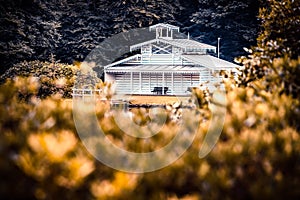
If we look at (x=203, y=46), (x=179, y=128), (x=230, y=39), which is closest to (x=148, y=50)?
(x=203, y=46)

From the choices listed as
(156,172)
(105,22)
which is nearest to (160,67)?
(105,22)

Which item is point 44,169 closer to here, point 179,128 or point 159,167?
point 159,167

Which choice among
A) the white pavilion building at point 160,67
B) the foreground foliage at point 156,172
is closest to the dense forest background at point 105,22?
the white pavilion building at point 160,67

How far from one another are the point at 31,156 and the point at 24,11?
122 ft

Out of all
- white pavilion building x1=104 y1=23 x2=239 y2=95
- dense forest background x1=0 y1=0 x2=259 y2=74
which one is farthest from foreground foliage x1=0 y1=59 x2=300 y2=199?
dense forest background x1=0 y1=0 x2=259 y2=74

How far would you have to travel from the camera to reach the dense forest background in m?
37.6

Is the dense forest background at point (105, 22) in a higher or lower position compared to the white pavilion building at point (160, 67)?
higher

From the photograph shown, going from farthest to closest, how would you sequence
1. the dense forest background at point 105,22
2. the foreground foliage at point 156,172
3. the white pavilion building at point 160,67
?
the dense forest background at point 105,22 → the white pavilion building at point 160,67 → the foreground foliage at point 156,172

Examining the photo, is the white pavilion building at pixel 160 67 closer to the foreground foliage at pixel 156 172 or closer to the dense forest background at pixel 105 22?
the dense forest background at pixel 105 22

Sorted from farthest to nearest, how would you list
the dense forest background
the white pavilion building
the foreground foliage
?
the dense forest background → the white pavilion building → the foreground foliage

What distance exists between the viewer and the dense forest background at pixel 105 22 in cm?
3759

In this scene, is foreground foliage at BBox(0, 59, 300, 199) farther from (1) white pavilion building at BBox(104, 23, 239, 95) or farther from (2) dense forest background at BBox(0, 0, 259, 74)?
(2) dense forest background at BBox(0, 0, 259, 74)

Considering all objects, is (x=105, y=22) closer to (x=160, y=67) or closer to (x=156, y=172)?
(x=160, y=67)

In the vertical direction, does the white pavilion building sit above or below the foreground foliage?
above
